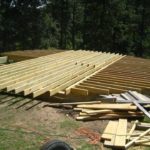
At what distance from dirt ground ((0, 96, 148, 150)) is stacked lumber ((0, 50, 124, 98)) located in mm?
371

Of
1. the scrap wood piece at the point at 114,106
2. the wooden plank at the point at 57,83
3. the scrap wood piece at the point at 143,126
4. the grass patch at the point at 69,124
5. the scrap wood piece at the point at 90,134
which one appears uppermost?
the wooden plank at the point at 57,83

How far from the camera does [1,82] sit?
10055mm

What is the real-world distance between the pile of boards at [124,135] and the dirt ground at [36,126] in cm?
17

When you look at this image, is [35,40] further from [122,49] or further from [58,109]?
[58,109]

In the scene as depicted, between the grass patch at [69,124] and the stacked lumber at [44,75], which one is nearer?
the grass patch at [69,124]

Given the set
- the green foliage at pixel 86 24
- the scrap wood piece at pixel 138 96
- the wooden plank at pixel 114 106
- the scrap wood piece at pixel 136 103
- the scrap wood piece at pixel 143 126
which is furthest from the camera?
the green foliage at pixel 86 24

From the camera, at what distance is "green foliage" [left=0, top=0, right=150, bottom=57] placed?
116 feet

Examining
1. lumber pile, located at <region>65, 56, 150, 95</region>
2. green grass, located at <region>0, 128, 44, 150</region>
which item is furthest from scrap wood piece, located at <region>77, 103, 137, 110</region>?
green grass, located at <region>0, 128, 44, 150</region>

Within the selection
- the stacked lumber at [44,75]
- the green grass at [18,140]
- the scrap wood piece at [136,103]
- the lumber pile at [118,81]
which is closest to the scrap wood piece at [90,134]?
the green grass at [18,140]

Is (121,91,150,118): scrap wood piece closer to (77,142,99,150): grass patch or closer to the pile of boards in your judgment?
the pile of boards

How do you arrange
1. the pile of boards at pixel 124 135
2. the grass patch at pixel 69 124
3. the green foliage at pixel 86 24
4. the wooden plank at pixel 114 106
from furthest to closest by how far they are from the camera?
1. the green foliage at pixel 86 24
2. the wooden plank at pixel 114 106
3. the grass patch at pixel 69 124
4. the pile of boards at pixel 124 135

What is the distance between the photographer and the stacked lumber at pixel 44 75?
9.61 m

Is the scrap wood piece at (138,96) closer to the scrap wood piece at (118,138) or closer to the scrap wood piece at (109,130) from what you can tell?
the scrap wood piece at (109,130)

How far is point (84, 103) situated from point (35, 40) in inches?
1083
